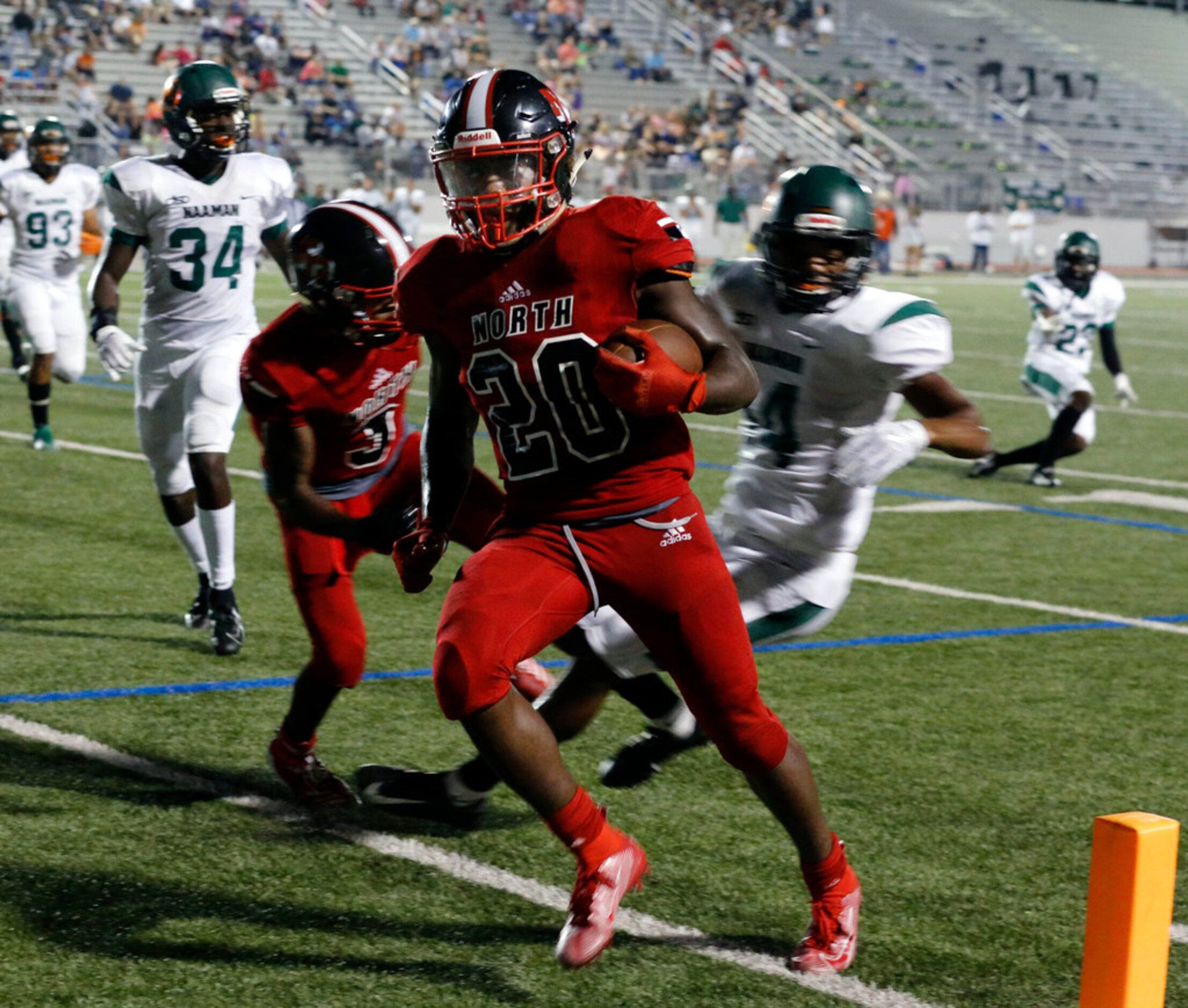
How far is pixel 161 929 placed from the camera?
3.44 m

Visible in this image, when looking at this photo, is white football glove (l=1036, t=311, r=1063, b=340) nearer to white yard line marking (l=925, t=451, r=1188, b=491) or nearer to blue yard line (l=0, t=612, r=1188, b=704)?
white yard line marking (l=925, t=451, r=1188, b=491)

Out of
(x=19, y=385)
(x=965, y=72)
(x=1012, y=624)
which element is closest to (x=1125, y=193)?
(x=965, y=72)

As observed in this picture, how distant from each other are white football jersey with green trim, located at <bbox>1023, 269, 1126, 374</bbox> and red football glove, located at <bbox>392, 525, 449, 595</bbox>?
7.88 meters

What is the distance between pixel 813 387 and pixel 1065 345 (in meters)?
7.08

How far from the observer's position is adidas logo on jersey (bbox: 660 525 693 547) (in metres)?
3.36

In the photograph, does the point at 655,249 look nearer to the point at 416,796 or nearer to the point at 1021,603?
the point at 416,796

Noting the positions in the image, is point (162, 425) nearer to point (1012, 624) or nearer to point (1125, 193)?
point (1012, 624)

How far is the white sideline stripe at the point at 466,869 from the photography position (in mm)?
3268

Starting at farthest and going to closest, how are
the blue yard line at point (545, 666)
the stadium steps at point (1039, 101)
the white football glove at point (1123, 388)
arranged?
the stadium steps at point (1039, 101), the white football glove at point (1123, 388), the blue yard line at point (545, 666)

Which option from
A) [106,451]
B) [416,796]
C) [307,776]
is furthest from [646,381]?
[106,451]

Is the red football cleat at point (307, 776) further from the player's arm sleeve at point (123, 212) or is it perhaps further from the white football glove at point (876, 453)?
the player's arm sleeve at point (123, 212)

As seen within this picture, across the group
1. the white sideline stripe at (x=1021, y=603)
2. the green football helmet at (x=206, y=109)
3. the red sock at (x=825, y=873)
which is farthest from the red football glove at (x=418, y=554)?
the white sideline stripe at (x=1021, y=603)

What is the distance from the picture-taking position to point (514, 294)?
10.8 feet

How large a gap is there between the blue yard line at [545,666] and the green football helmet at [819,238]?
56.2 inches
